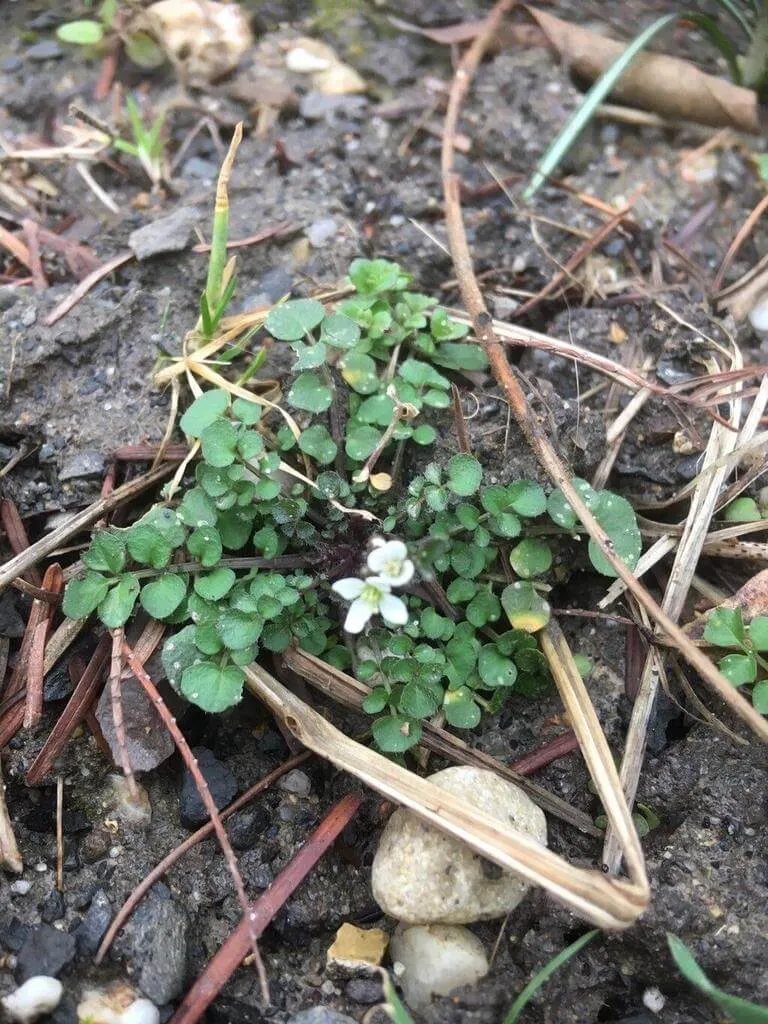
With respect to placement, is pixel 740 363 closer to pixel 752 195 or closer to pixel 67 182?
pixel 752 195

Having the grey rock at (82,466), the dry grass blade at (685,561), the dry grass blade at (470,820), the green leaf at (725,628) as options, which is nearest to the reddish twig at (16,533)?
the grey rock at (82,466)

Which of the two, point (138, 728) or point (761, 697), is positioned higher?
point (761, 697)

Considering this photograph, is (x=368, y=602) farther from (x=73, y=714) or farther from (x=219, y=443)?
(x=73, y=714)

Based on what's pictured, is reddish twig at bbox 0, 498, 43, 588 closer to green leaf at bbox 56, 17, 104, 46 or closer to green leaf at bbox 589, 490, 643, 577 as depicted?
green leaf at bbox 589, 490, 643, 577

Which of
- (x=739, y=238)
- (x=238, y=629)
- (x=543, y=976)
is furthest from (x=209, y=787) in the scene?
(x=739, y=238)

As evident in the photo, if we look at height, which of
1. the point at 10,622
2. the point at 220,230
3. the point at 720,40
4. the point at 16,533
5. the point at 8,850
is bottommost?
the point at 8,850
